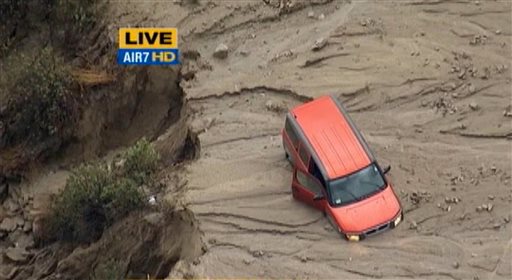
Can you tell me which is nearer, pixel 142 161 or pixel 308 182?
pixel 308 182

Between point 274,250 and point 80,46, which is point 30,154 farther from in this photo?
point 274,250

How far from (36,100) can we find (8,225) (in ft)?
7.17

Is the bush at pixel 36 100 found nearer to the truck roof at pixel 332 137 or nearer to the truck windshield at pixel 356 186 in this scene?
the truck roof at pixel 332 137

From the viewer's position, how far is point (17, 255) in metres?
17.1

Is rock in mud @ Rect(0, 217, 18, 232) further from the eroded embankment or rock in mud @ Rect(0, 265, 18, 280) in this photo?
rock in mud @ Rect(0, 265, 18, 280)

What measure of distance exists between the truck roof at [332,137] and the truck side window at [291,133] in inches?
6.1

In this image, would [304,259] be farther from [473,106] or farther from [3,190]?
[3,190]

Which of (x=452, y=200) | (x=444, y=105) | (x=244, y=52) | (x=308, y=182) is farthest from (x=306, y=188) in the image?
(x=244, y=52)

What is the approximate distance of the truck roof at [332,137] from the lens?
14711 mm

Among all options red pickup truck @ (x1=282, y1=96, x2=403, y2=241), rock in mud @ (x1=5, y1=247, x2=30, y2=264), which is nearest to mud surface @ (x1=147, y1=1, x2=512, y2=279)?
red pickup truck @ (x1=282, y1=96, x2=403, y2=241)

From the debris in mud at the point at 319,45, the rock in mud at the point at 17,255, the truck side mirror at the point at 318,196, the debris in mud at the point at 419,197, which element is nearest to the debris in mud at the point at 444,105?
the debris in mud at the point at 419,197

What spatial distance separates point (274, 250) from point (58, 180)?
537cm

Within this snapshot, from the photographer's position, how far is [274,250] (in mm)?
14570

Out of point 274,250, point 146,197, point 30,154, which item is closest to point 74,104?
point 30,154
